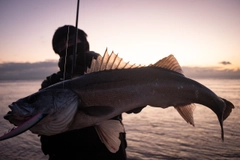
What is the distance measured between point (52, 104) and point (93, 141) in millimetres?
985

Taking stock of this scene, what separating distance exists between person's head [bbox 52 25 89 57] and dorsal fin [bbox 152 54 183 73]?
152 cm

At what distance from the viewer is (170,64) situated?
2.91m

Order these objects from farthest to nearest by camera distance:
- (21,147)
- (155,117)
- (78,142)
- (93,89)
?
1. (155,117)
2. (21,147)
3. (78,142)
4. (93,89)

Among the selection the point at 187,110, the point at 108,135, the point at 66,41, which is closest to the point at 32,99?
the point at 108,135

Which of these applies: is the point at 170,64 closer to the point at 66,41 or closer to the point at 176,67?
the point at 176,67

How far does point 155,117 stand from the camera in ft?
38.9

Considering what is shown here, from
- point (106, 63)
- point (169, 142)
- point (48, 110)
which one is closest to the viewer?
point (48, 110)

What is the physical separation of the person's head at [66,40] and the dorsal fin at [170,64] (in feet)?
5.00

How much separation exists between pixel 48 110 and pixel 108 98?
74 cm

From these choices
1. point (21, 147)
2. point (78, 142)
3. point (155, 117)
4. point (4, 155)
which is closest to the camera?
point (78, 142)

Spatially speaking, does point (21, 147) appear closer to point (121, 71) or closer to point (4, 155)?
point (4, 155)

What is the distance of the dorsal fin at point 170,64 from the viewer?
113 inches

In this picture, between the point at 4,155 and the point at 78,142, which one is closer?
the point at 78,142

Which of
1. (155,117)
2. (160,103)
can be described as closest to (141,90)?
(160,103)
